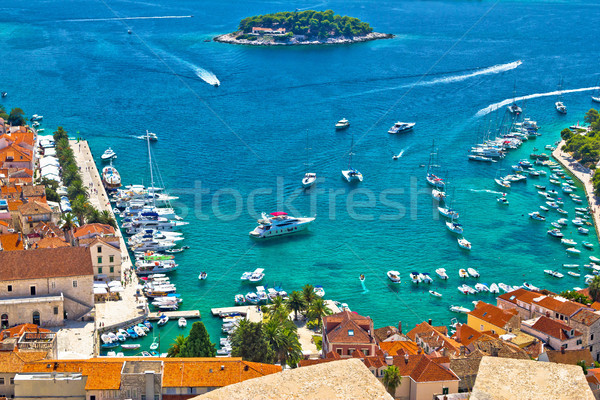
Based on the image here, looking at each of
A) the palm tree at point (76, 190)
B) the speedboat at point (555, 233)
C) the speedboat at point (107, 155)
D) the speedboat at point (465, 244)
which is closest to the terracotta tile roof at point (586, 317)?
the speedboat at point (465, 244)

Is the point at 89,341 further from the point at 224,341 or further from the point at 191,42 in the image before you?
the point at 191,42

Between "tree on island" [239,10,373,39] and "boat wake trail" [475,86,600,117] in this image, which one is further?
"tree on island" [239,10,373,39]

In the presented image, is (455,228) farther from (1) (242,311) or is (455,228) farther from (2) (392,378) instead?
(2) (392,378)

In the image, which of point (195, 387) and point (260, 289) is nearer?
point (195, 387)

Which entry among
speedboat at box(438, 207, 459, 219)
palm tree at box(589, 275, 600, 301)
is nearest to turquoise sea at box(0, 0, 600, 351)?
speedboat at box(438, 207, 459, 219)

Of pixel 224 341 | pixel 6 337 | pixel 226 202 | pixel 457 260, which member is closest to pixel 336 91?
pixel 226 202

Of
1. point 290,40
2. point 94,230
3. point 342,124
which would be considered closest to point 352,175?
point 342,124

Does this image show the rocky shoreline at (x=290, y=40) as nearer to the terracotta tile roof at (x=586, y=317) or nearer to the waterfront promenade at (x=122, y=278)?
the waterfront promenade at (x=122, y=278)

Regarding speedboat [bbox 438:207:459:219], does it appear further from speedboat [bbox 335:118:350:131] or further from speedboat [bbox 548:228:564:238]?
speedboat [bbox 335:118:350:131]
